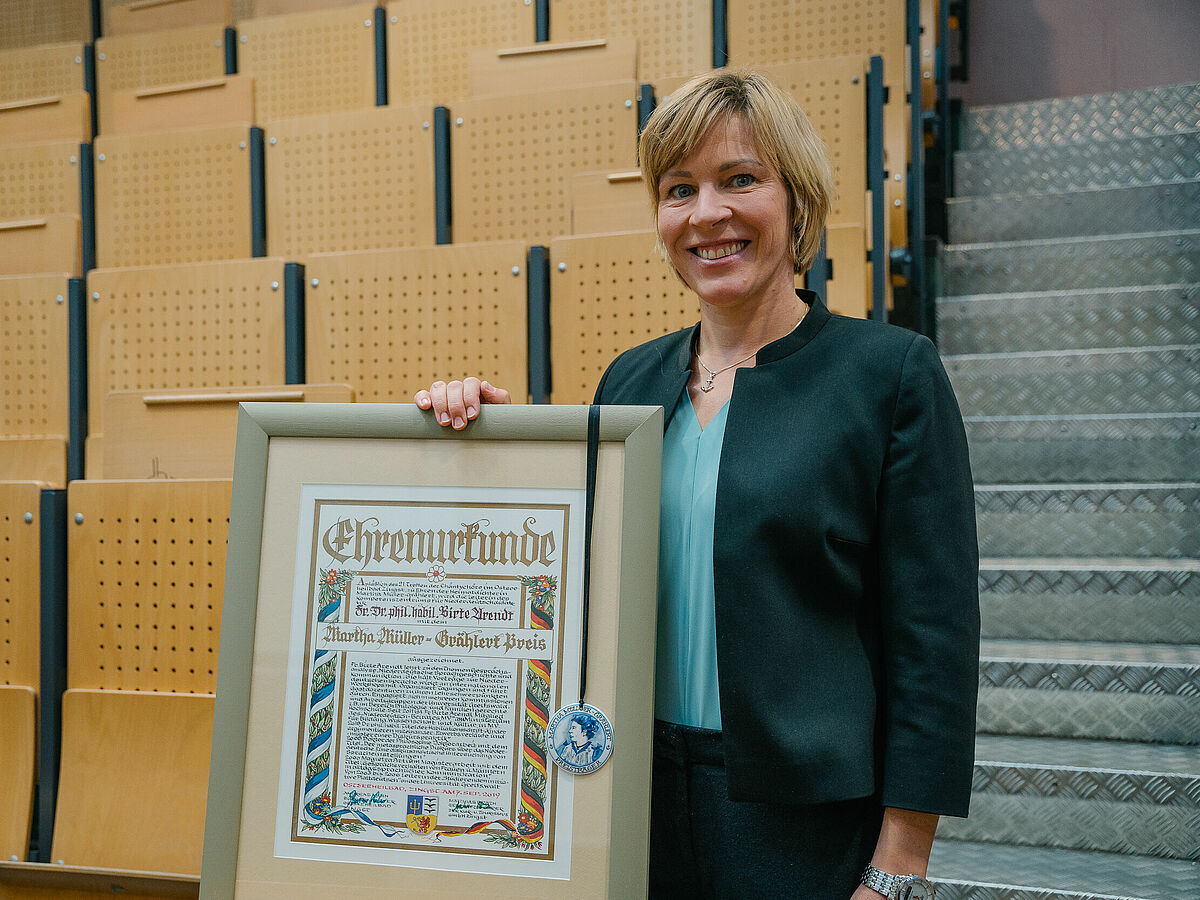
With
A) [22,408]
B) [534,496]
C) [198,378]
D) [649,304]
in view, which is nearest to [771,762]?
[534,496]

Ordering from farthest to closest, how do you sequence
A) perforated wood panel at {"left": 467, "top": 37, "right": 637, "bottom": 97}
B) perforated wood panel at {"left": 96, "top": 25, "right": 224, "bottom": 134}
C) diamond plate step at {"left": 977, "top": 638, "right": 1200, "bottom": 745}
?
perforated wood panel at {"left": 96, "top": 25, "right": 224, "bottom": 134} < perforated wood panel at {"left": 467, "top": 37, "right": 637, "bottom": 97} < diamond plate step at {"left": 977, "top": 638, "right": 1200, "bottom": 745}

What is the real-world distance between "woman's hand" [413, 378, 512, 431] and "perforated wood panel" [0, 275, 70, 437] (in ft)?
7.59

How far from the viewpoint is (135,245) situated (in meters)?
3.34

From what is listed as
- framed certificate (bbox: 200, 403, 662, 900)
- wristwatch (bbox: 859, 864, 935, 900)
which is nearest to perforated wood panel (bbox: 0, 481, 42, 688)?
framed certificate (bbox: 200, 403, 662, 900)

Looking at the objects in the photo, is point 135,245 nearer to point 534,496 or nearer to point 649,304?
point 649,304

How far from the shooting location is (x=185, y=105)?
3871 millimetres

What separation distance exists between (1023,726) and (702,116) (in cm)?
172

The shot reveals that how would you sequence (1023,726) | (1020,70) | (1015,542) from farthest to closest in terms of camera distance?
(1020,70) < (1015,542) < (1023,726)

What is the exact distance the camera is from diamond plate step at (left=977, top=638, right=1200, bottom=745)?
2.08m

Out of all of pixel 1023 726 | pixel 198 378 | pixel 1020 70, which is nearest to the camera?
pixel 1023 726

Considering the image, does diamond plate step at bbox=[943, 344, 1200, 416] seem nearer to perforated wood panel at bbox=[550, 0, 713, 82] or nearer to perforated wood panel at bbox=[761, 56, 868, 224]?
perforated wood panel at bbox=[761, 56, 868, 224]

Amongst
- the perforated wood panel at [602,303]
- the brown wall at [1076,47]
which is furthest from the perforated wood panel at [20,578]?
the brown wall at [1076,47]

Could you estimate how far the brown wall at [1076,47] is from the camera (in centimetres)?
466

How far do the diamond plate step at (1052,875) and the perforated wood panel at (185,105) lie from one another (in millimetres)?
3418
